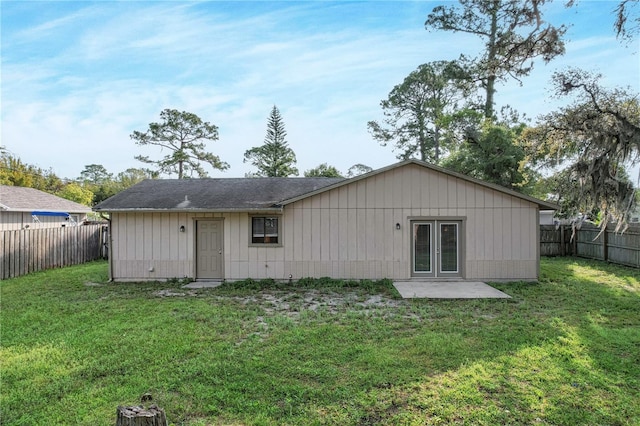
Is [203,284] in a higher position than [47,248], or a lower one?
lower

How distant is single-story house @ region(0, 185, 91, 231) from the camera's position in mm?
18148

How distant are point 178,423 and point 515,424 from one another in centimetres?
298

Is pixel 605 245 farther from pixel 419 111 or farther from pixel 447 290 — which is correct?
pixel 419 111

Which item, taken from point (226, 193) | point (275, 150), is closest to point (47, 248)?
point (226, 193)

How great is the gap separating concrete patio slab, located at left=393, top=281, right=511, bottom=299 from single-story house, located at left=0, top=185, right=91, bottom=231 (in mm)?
19235

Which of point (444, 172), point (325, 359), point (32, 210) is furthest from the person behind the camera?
point (32, 210)

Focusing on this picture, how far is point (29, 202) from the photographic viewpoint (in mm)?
19609

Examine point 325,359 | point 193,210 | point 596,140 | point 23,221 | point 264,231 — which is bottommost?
point 325,359

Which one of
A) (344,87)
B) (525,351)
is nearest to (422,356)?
(525,351)

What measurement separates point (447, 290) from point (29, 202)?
21827 mm

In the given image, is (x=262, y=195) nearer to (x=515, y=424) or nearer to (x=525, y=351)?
(x=525, y=351)

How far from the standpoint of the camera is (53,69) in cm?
Answer: 1267

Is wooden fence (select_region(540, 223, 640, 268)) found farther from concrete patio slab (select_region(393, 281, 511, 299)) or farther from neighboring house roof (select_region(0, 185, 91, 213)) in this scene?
neighboring house roof (select_region(0, 185, 91, 213))

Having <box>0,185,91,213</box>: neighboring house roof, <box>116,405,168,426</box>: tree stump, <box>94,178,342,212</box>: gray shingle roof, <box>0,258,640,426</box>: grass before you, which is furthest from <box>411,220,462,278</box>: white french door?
<box>0,185,91,213</box>: neighboring house roof
